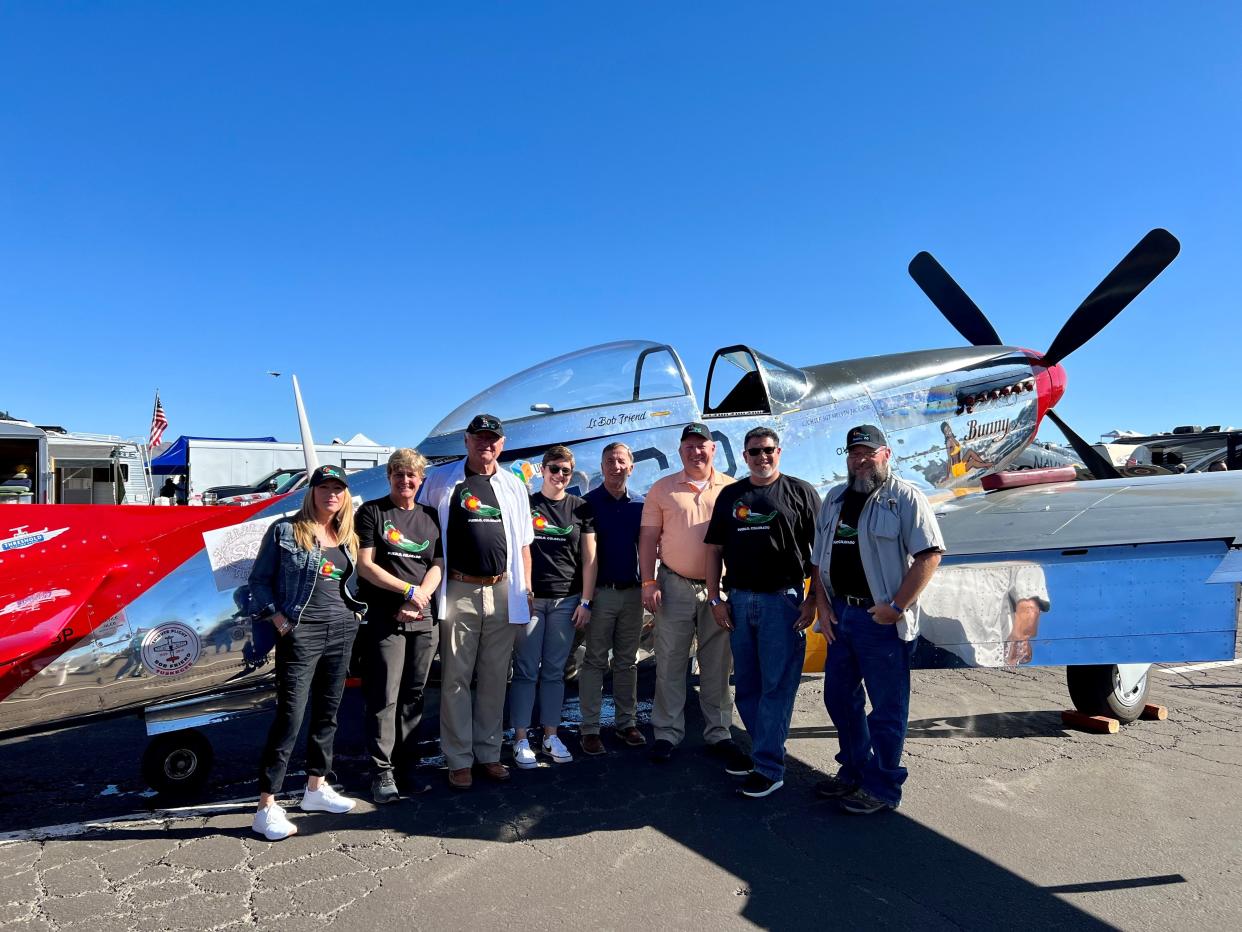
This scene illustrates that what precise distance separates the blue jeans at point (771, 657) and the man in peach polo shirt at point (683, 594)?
1.16 feet

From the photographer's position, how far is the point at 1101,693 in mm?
→ 5102

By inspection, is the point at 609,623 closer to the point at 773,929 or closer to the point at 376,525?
the point at 376,525

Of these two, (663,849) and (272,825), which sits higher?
(272,825)

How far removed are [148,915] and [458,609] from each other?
1.72 metres

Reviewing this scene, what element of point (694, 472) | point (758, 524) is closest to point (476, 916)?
point (758, 524)

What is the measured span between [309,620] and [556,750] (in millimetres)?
1728

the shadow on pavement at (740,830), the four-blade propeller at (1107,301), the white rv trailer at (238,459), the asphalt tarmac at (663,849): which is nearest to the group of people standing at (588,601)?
the shadow on pavement at (740,830)

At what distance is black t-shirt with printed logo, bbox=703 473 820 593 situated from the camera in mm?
3918

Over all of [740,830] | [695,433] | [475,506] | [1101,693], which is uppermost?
[695,433]

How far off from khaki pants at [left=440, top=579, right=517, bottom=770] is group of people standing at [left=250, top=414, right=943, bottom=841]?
0.01 meters

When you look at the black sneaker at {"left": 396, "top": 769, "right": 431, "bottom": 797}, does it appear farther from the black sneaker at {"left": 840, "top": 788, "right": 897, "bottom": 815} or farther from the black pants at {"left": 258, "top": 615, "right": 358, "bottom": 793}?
the black sneaker at {"left": 840, "top": 788, "right": 897, "bottom": 815}

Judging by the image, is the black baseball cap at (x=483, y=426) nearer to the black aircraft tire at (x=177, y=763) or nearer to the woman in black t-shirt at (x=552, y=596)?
the woman in black t-shirt at (x=552, y=596)

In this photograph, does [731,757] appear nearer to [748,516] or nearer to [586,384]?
[748,516]

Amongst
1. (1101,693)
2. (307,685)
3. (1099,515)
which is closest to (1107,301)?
(1099,515)
